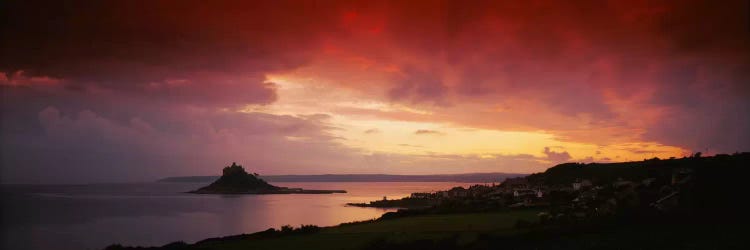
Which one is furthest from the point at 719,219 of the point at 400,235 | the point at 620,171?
the point at 620,171

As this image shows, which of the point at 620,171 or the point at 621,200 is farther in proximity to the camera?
the point at 620,171

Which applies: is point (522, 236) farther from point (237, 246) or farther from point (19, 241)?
point (19, 241)

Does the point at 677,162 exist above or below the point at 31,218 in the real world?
above

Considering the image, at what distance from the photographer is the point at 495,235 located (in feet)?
63.3

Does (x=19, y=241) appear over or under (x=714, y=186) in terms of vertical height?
under

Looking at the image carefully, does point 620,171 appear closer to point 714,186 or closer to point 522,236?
point 714,186

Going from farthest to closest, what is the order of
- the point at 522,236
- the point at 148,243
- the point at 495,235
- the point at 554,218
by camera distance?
the point at 148,243
the point at 554,218
the point at 495,235
the point at 522,236

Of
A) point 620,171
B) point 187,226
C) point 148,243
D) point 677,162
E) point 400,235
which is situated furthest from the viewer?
point 187,226

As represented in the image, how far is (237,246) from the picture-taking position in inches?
820

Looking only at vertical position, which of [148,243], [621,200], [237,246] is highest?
[621,200]

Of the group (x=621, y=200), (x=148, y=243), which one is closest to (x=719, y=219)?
(x=621, y=200)

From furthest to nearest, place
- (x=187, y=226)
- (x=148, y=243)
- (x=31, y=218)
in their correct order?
(x=31, y=218) → (x=187, y=226) → (x=148, y=243)

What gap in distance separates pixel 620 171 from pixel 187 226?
4925 cm

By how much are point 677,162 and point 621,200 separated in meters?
21.2
